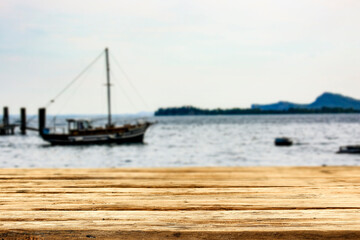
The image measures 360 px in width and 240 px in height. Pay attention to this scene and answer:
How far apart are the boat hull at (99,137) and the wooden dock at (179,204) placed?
3656cm

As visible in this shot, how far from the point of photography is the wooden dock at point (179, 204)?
199cm

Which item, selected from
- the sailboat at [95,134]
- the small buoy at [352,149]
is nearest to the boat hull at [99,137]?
the sailboat at [95,134]

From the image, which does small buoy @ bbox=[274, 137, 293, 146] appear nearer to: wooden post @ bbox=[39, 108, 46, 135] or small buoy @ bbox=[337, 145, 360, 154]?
small buoy @ bbox=[337, 145, 360, 154]

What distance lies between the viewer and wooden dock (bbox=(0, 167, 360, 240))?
1990 mm

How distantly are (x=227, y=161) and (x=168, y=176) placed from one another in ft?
77.1

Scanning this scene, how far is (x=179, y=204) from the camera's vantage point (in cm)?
262

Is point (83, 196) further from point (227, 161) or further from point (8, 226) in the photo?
point (227, 161)

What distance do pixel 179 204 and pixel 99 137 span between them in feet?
125

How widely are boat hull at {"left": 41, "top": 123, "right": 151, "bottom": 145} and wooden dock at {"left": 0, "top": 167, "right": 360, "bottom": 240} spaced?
3656cm

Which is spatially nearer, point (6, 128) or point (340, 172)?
point (340, 172)

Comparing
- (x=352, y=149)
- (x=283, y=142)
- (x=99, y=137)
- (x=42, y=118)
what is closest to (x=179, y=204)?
(x=352, y=149)

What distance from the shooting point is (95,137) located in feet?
131

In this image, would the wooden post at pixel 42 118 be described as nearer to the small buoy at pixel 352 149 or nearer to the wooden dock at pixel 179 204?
the small buoy at pixel 352 149

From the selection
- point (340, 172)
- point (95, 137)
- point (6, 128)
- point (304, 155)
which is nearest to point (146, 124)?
point (95, 137)
